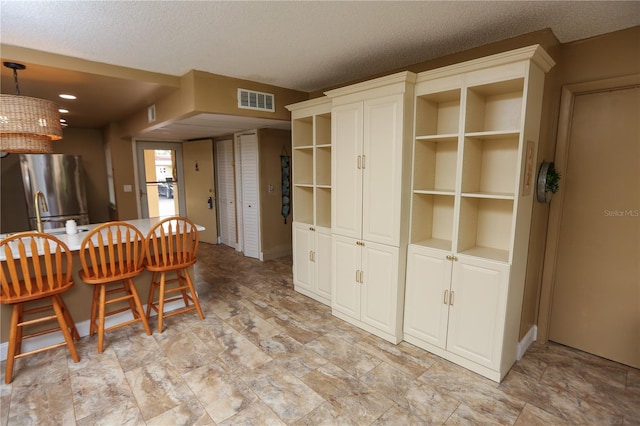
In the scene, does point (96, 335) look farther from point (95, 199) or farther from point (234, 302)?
point (95, 199)

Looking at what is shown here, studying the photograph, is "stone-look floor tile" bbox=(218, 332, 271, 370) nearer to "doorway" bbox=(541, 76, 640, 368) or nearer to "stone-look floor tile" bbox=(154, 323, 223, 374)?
"stone-look floor tile" bbox=(154, 323, 223, 374)

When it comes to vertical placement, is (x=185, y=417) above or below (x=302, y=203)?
below

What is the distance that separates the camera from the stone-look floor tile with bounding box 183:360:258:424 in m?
1.98

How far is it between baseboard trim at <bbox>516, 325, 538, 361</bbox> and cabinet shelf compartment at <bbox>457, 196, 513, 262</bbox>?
79cm

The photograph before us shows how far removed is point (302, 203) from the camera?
150 inches

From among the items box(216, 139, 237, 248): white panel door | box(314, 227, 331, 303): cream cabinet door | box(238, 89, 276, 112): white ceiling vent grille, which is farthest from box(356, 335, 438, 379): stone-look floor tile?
box(216, 139, 237, 248): white panel door

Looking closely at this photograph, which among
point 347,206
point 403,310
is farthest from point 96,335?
point 403,310

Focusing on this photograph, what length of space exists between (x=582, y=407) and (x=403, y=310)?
1258 mm

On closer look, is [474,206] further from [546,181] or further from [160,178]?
[160,178]

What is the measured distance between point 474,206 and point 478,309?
2.60ft

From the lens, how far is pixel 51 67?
2664 mm

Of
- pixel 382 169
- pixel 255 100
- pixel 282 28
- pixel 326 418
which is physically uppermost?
pixel 282 28

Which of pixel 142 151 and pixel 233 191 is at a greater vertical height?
pixel 142 151

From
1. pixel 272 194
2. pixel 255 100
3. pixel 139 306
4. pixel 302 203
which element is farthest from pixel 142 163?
pixel 139 306
